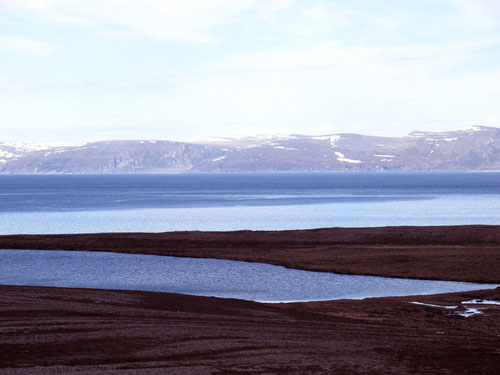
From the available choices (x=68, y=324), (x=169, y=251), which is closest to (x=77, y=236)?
(x=169, y=251)

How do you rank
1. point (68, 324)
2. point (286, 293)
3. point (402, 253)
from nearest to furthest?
point (68, 324) < point (286, 293) < point (402, 253)

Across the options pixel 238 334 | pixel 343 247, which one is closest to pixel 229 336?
pixel 238 334

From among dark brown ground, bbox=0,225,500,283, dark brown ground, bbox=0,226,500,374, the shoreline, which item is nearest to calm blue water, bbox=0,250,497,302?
dark brown ground, bbox=0,225,500,283

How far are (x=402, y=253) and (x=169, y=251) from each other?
62.3ft

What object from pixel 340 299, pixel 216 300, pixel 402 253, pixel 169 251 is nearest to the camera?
pixel 216 300

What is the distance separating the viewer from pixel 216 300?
104 feet

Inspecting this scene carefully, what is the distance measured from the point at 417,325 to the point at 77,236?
45532mm

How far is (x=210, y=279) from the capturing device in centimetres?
4241

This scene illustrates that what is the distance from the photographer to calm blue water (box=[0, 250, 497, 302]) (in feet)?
125

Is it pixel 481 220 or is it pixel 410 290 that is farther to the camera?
pixel 481 220

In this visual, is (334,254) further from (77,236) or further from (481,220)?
(481,220)

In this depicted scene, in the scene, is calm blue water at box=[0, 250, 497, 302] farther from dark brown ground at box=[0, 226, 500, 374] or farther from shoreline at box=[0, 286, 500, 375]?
shoreline at box=[0, 286, 500, 375]

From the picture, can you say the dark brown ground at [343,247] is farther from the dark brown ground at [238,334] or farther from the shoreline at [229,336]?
the shoreline at [229,336]

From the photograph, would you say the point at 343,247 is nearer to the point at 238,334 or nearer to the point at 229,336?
the point at 238,334
